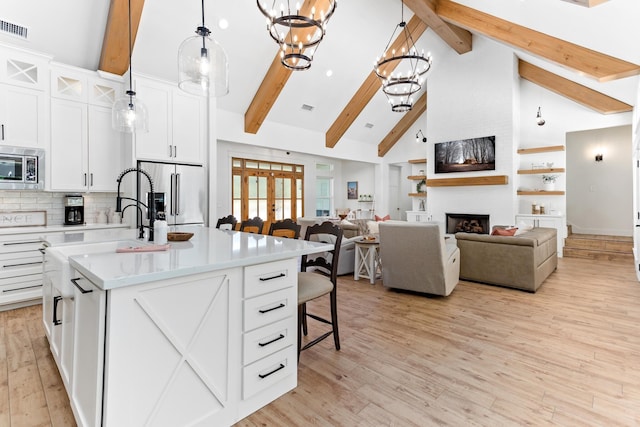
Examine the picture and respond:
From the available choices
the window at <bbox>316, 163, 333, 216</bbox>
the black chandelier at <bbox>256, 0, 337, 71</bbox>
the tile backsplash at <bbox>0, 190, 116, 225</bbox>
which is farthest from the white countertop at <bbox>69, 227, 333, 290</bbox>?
the window at <bbox>316, 163, 333, 216</bbox>

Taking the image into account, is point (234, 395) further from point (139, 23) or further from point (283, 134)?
point (283, 134)

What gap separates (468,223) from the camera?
8.02 meters

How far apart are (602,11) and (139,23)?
5.63 metres

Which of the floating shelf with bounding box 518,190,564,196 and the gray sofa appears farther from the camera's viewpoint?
the floating shelf with bounding box 518,190,564,196

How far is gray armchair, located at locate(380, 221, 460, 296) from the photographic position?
3887 millimetres

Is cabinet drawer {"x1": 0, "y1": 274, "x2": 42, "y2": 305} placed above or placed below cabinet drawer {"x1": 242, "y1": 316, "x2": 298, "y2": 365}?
below

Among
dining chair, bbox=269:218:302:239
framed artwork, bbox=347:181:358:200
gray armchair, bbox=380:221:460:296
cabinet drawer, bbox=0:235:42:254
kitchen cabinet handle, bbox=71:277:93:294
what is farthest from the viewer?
framed artwork, bbox=347:181:358:200

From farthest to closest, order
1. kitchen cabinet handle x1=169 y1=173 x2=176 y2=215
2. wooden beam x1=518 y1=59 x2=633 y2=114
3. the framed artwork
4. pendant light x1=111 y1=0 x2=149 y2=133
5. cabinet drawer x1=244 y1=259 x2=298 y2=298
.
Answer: the framed artwork, wooden beam x1=518 y1=59 x2=633 y2=114, kitchen cabinet handle x1=169 y1=173 x2=176 y2=215, pendant light x1=111 y1=0 x2=149 y2=133, cabinet drawer x1=244 y1=259 x2=298 y2=298

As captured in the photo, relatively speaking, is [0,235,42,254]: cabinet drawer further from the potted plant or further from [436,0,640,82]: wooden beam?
the potted plant

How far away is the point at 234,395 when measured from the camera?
1.74 meters

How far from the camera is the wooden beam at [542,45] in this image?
13.7 feet

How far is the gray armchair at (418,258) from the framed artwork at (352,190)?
23.0 feet

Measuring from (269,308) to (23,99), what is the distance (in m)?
4.20

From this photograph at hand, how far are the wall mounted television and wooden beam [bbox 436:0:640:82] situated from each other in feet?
8.99
